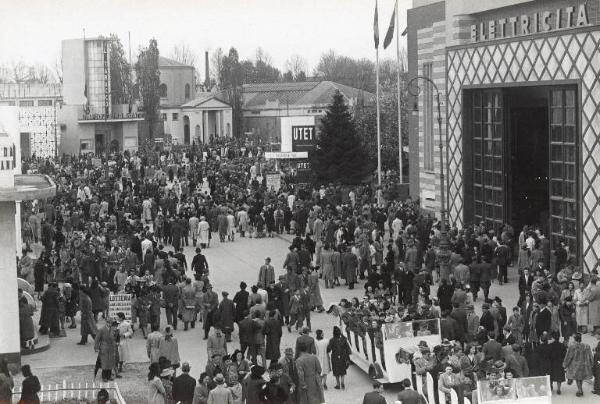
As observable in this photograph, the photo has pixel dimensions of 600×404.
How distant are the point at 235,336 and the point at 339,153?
33.1 metres

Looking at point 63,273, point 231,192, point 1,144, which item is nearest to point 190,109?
point 231,192

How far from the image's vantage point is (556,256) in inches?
1264

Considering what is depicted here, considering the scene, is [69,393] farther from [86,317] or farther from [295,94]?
[295,94]

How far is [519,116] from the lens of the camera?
130 feet

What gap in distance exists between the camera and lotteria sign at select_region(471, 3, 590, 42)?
119 feet

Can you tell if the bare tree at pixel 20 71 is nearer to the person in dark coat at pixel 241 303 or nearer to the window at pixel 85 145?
the window at pixel 85 145

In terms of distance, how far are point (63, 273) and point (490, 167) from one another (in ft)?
49.4

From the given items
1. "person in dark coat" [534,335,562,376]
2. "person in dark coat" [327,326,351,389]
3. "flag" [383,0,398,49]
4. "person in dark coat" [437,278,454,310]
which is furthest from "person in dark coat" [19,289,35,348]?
"flag" [383,0,398,49]

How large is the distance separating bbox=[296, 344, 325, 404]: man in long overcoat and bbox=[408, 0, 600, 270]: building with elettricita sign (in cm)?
1411

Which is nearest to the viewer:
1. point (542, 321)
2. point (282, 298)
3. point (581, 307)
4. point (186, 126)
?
point (542, 321)

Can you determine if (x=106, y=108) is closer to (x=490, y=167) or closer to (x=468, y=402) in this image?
(x=490, y=167)

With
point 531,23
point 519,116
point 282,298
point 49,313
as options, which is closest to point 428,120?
point 519,116

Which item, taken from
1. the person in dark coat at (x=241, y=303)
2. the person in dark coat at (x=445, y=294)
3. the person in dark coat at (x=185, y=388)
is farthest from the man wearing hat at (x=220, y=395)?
the person in dark coat at (x=445, y=294)

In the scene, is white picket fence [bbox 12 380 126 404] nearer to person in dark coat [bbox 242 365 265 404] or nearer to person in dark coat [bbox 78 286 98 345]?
person in dark coat [bbox 242 365 265 404]
